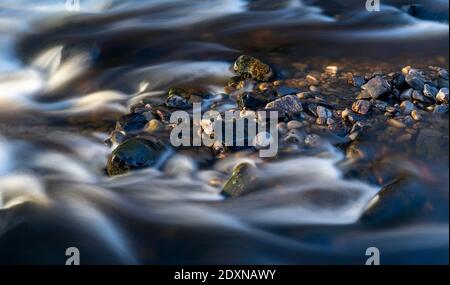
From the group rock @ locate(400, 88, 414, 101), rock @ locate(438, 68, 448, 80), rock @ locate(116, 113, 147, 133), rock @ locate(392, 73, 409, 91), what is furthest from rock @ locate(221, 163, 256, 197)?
rock @ locate(438, 68, 448, 80)

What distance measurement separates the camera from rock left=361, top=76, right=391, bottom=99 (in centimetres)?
574

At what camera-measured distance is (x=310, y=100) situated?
579 cm

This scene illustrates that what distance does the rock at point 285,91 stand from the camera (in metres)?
5.99

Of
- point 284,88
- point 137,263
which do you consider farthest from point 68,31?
point 137,263

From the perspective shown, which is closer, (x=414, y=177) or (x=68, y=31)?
(x=414, y=177)

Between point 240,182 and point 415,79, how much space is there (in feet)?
7.73

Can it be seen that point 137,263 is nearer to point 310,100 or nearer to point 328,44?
point 310,100

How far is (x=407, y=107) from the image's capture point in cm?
551

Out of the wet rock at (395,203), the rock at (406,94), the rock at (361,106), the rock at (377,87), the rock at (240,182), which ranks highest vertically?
the rock at (377,87)

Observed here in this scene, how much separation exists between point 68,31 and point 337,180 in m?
4.94

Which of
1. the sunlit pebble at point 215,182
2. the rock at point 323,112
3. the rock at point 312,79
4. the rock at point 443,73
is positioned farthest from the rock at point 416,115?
the sunlit pebble at point 215,182

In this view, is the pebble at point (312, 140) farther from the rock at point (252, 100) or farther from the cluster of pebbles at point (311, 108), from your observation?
the rock at point (252, 100)

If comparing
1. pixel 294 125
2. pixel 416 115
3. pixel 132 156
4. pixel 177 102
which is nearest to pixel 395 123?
pixel 416 115

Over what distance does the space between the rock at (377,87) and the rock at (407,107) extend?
0.27 meters
